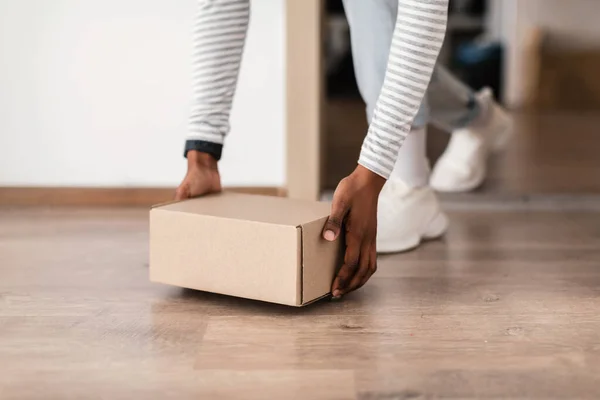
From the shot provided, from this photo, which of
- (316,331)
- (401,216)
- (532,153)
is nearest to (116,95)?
(401,216)

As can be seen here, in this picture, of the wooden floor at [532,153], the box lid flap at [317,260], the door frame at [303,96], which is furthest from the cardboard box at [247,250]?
the wooden floor at [532,153]

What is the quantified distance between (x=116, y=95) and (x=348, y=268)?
2.85ft

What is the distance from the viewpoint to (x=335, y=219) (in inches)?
37.3

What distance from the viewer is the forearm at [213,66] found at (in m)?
1.14

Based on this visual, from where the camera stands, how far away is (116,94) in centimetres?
166

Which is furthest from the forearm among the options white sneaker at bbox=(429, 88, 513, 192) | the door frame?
white sneaker at bbox=(429, 88, 513, 192)

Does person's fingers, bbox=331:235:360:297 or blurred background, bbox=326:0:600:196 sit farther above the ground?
blurred background, bbox=326:0:600:196

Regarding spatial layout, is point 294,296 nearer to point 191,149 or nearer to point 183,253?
point 183,253

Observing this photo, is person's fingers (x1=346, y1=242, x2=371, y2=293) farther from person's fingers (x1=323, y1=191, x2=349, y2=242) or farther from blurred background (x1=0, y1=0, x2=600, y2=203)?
blurred background (x1=0, y1=0, x2=600, y2=203)

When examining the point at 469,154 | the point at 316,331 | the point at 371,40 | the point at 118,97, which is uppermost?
the point at 371,40

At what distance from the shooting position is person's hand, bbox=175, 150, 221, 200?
3.64ft

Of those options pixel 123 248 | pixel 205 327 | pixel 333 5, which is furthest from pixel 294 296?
pixel 333 5

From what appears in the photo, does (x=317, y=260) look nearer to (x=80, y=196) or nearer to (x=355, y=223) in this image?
(x=355, y=223)

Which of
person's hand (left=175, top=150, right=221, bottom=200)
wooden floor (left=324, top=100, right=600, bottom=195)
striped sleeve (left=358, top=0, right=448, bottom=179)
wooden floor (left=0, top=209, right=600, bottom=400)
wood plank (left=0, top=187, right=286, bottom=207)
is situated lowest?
wooden floor (left=0, top=209, right=600, bottom=400)
